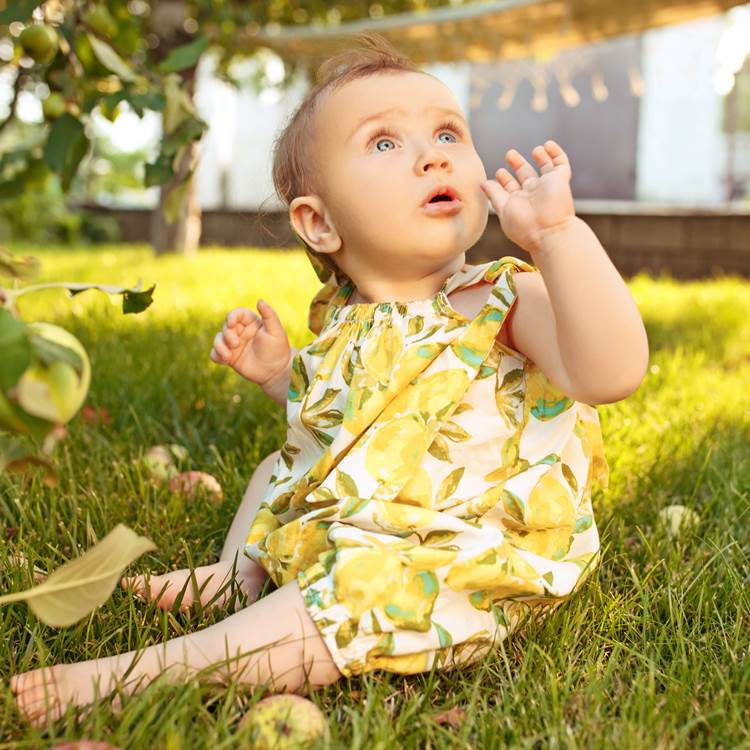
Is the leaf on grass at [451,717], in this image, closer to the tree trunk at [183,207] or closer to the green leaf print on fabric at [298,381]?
the green leaf print on fabric at [298,381]

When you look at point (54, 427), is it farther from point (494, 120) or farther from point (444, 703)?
point (494, 120)

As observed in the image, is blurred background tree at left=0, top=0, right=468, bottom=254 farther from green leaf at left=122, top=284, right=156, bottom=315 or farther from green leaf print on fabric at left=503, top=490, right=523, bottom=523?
green leaf print on fabric at left=503, top=490, right=523, bottom=523

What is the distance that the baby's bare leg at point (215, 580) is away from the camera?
124 cm

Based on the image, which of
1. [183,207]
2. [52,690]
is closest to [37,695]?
[52,690]

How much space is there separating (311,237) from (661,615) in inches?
27.6

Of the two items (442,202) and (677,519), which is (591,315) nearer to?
(442,202)

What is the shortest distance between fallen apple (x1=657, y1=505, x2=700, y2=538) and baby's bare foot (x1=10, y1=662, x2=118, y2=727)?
914 mm

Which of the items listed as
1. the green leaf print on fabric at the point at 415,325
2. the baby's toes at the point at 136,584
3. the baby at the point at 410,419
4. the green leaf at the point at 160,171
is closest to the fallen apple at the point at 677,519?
the baby at the point at 410,419

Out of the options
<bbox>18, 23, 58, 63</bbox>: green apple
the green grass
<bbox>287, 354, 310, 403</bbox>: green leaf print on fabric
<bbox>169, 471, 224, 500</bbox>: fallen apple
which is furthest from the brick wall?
<bbox>287, 354, 310, 403</bbox>: green leaf print on fabric

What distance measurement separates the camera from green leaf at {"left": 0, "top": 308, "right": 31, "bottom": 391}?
0.73m

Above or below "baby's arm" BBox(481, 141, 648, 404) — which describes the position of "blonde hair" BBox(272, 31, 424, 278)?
above

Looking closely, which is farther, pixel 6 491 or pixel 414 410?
pixel 6 491

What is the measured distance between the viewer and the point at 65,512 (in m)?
1.49

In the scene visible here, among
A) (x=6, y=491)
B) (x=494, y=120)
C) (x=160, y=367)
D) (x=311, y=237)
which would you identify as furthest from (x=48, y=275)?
(x=494, y=120)
